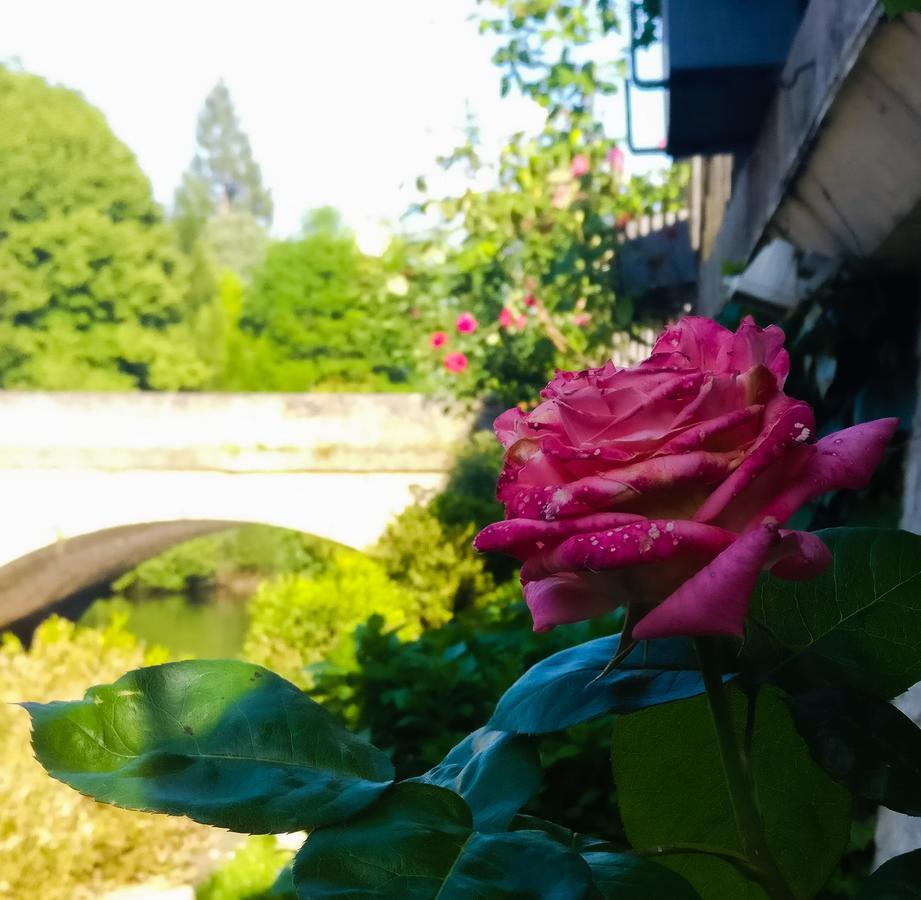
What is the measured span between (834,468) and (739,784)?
0.46ft

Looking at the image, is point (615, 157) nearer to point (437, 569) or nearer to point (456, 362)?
point (456, 362)

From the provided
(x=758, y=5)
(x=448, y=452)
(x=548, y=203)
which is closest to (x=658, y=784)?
(x=758, y=5)

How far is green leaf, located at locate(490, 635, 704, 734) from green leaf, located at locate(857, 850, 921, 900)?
0.34ft

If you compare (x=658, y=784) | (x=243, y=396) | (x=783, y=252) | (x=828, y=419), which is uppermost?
(x=783, y=252)

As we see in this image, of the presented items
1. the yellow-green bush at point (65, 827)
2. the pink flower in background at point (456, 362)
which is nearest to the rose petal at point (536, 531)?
the yellow-green bush at point (65, 827)

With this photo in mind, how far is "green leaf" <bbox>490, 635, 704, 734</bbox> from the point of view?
0.47 metres

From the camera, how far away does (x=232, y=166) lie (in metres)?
47.3

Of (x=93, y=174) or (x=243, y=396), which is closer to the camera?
(x=243, y=396)

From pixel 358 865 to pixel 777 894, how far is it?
18 centimetres

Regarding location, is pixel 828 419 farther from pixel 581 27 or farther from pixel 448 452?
pixel 448 452

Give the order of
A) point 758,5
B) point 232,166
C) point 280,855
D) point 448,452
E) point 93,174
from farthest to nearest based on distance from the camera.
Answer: point 232,166 < point 93,174 < point 448,452 < point 280,855 < point 758,5

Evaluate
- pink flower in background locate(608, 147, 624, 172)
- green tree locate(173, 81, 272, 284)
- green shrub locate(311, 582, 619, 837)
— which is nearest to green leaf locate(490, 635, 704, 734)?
green shrub locate(311, 582, 619, 837)

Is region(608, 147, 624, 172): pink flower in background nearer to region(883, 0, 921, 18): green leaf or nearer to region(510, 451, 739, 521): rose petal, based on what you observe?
region(883, 0, 921, 18): green leaf

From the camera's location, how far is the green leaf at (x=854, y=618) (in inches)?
18.7
